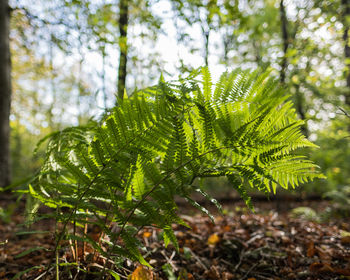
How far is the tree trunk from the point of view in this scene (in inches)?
176

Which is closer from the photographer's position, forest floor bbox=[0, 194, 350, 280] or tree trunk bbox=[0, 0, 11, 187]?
forest floor bbox=[0, 194, 350, 280]

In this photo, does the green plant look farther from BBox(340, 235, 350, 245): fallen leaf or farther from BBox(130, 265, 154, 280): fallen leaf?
BBox(340, 235, 350, 245): fallen leaf

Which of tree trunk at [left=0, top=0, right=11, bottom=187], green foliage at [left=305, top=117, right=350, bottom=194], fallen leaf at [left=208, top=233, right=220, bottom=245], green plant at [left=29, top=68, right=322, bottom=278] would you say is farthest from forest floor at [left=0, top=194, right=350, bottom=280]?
green foliage at [left=305, top=117, right=350, bottom=194]

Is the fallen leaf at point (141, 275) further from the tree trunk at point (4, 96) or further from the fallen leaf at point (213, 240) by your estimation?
the tree trunk at point (4, 96)

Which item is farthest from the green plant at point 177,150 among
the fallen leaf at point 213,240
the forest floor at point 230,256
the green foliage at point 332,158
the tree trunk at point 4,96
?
the tree trunk at point 4,96

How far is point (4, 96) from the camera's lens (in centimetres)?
452

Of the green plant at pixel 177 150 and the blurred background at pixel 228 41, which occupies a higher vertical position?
the blurred background at pixel 228 41

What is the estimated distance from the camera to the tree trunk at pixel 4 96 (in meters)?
4.48

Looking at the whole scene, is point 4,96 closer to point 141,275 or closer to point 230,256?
point 141,275

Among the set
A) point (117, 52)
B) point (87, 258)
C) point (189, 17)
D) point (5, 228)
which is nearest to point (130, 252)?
point (87, 258)

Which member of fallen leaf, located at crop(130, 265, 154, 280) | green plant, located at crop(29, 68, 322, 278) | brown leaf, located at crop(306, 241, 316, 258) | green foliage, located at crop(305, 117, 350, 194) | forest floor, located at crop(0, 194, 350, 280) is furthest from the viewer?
green foliage, located at crop(305, 117, 350, 194)

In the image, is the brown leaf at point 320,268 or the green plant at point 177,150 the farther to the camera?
the brown leaf at point 320,268

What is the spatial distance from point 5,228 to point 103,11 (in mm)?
3957

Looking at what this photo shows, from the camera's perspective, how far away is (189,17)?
3547mm
